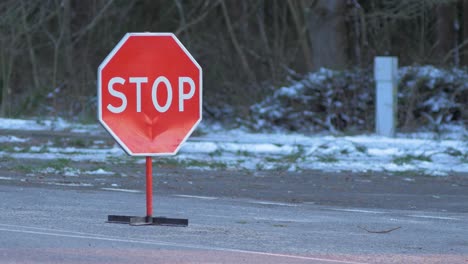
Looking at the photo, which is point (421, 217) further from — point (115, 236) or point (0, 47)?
point (0, 47)

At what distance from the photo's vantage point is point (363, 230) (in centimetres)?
970

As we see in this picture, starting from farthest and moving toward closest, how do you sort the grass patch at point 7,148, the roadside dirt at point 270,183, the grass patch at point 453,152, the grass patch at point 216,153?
1. the grass patch at point 7,148
2. the grass patch at point 216,153
3. the grass patch at point 453,152
4. the roadside dirt at point 270,183

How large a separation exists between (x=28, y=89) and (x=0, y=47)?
299 centimetres

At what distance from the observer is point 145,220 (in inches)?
379

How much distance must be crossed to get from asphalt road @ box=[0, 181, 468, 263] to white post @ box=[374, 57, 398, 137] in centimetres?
1018

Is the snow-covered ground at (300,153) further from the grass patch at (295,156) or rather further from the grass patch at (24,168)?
the grass patch at (24,168)

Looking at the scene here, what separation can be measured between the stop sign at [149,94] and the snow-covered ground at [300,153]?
5.64m

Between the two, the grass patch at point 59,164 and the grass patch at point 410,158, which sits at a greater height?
the grass patch at point 410,158

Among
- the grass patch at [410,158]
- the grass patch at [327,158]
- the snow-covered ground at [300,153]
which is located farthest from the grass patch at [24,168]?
the grass patch at [410,158]

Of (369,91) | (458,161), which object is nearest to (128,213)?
(458,161)

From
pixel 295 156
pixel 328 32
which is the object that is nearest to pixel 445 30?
pixel 328 32

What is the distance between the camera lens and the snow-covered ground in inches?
637

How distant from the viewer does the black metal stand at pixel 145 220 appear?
31.2 ft

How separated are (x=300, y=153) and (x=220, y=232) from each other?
8666mm
